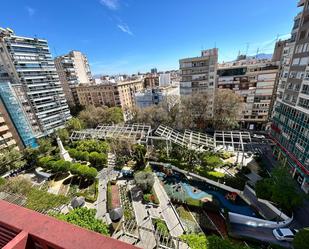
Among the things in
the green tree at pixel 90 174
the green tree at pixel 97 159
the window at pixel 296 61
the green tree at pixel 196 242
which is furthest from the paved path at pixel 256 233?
the window at pixel 296 61

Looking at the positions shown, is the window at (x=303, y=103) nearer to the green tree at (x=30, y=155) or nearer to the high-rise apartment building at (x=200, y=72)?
the high-rise apartment building at (x=200, y=72)

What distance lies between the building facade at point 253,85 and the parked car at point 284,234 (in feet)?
92.5

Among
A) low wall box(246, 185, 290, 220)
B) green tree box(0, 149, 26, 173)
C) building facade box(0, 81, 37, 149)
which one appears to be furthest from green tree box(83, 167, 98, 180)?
low wall box(246, 185, 290, 220)

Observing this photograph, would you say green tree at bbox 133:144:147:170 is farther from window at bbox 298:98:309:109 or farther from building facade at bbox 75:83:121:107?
building facade at bbox 75:83:121:107

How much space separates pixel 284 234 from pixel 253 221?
8.63ft

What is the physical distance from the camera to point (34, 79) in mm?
37625

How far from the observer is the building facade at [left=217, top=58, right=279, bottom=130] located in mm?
36500

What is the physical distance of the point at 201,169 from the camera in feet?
83.6

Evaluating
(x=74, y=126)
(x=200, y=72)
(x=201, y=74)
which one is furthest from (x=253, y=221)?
(x=74, y=126)

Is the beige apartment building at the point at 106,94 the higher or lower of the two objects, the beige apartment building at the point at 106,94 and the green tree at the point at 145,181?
the higher

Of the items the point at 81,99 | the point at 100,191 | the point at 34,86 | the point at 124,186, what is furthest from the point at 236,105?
the point at 81,99

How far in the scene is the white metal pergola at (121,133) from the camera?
32144 millimetres

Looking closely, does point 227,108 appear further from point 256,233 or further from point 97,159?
point 97,159

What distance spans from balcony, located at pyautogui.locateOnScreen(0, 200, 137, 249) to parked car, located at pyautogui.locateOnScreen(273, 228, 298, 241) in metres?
19.8
